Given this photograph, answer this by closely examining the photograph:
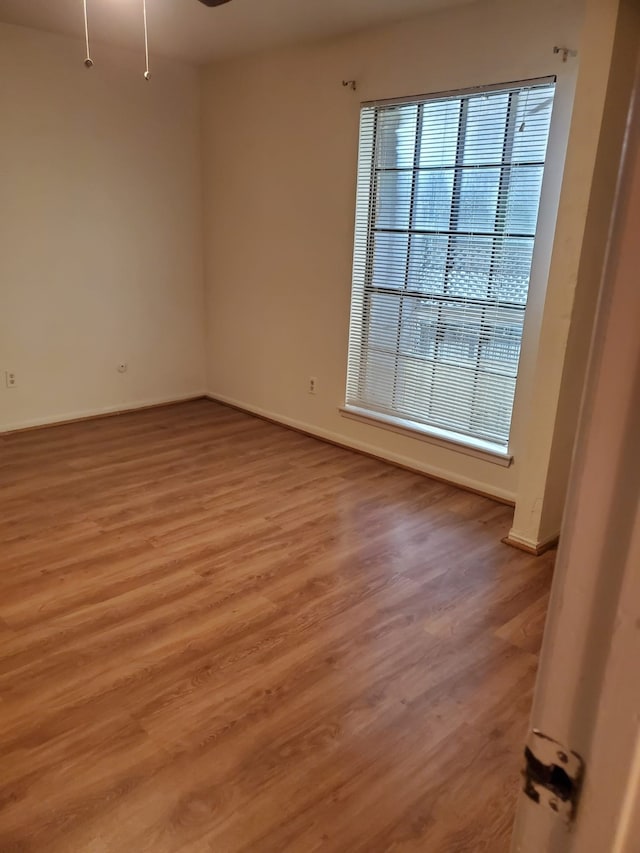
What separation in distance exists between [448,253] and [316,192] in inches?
44.6

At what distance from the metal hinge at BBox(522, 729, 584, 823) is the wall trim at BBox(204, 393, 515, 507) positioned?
313cm

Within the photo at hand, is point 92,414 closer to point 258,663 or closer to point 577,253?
point 258,663

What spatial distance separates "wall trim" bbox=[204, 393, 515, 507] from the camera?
11.8 feet

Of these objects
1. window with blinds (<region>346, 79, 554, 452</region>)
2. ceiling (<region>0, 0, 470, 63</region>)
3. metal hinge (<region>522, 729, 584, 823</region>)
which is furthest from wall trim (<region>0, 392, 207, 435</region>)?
metal hinge (<region>522, 729, 584, 823</region>)

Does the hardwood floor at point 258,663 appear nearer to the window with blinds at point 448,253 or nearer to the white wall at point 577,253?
the white wall at point 577,253

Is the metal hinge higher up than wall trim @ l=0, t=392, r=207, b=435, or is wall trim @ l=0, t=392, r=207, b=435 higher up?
the metal hinge

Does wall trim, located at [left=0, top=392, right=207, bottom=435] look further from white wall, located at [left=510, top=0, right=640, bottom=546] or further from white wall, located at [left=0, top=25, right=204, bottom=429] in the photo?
white wall, located at [left=510, top=0, right=640, bottom=546]

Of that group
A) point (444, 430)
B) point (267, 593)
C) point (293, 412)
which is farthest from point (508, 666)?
point (293, 412)

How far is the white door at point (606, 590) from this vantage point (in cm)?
38

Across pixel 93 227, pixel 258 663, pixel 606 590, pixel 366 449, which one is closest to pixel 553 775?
pixel 606 590

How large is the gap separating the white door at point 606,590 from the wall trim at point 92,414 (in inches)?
181

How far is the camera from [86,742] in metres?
1.77

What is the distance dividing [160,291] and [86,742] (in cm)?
384

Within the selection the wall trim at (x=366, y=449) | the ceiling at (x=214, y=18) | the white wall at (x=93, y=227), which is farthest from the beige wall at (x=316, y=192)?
the white wall at (x=93, y=227)
